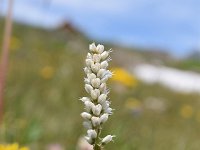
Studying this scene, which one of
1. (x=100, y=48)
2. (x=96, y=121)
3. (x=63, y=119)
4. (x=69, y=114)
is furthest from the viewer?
(x=69, y=114)

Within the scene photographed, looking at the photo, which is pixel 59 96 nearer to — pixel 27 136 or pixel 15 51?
pixel 27 136

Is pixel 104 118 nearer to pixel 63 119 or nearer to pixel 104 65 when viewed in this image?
pixel 104 65

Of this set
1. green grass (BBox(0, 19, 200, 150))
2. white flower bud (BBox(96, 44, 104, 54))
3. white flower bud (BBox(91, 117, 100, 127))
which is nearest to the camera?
white flower bud (BBox(91, 117, 100, 127))

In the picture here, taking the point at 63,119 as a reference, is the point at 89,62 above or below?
below

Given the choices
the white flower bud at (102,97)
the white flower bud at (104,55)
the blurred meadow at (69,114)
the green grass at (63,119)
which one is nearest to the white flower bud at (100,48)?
the white flower bud at (104,55)

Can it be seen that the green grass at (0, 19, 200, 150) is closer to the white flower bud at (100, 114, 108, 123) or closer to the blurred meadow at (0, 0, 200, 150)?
the blurred meadow at (0, 0, 200, 150)

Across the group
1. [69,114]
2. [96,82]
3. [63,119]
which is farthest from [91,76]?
[69,114]

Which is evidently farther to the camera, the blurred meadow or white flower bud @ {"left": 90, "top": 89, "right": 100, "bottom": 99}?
the blurred meadow

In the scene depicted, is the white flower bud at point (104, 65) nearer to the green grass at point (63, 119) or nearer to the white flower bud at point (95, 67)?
the white flower bud at point (95, 67)

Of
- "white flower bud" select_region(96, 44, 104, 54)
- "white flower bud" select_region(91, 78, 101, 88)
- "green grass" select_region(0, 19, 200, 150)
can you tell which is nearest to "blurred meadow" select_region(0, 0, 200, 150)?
"green grass" select_region(0, 19, 200, 150)
